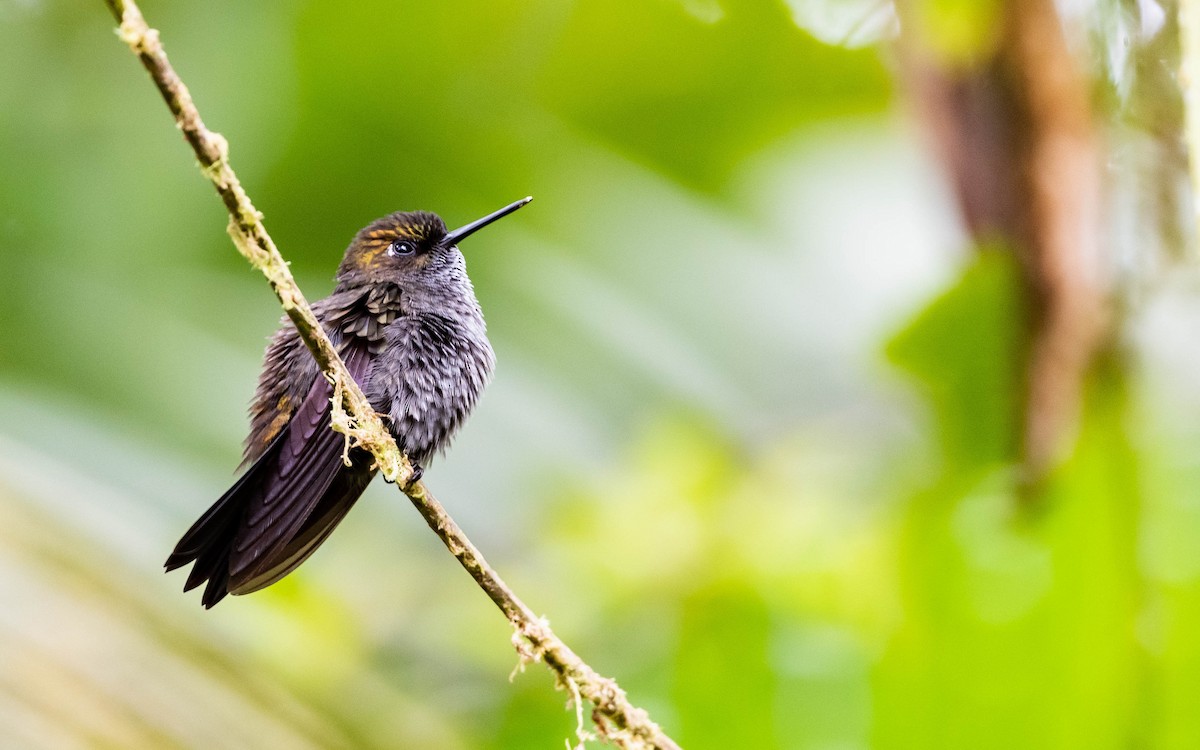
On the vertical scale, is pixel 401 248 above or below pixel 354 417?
above

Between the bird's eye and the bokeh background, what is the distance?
15 cm

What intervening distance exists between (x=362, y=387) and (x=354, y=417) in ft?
1.10

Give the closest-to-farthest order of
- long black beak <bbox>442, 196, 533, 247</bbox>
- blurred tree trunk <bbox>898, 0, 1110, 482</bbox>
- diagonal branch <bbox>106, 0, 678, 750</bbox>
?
diagonal branch <bbox>106, 0, 678, 750</bbox>, long black beak <bbox>442, 196, 533, 247</bbox>, blurred tree trunk <bbox>898, 0, 1110, 482</bbox>

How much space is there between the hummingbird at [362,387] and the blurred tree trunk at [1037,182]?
0.88 meters

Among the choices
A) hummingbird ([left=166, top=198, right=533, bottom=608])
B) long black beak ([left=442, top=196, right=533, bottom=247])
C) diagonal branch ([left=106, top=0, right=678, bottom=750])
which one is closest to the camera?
diagonal branch ([left=106, top=0, right=678, bottom=750])

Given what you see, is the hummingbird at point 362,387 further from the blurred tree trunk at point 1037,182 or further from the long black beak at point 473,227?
the blurred tree trunk at point 1037,182

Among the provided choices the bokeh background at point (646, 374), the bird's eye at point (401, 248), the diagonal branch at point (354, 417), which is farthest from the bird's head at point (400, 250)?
the diagonal branch at point (354, 417)

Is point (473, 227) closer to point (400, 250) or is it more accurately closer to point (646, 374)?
point (400, 250)

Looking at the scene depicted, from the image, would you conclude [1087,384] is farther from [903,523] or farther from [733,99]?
[733,99]

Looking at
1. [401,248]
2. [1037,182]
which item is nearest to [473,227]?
[401,248]

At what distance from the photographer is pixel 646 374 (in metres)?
1.98

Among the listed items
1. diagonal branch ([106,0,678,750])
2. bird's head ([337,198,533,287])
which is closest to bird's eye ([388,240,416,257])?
bird's head ([337,198,533,287])

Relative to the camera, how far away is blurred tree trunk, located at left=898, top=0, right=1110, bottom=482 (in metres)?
1.56

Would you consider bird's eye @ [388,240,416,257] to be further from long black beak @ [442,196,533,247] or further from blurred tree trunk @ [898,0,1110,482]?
blurred tree trunk @ [898,0,1110,482]
